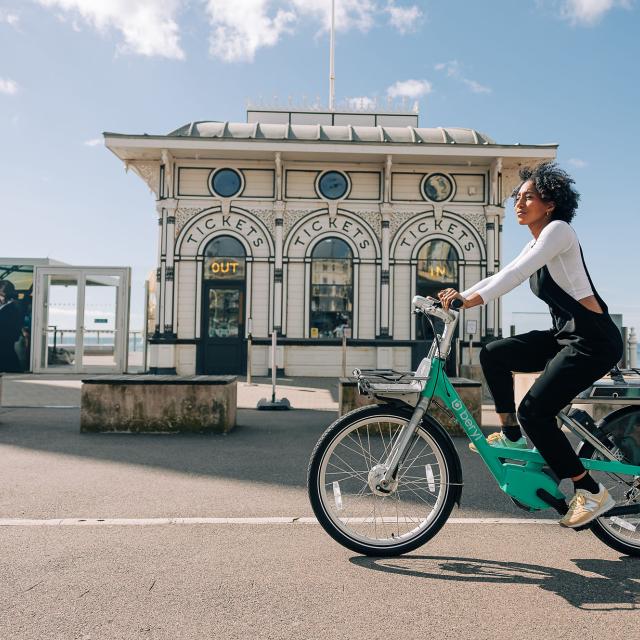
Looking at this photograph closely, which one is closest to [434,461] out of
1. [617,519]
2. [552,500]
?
[552,500]

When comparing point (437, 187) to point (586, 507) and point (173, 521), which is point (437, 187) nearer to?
point (173, 521)

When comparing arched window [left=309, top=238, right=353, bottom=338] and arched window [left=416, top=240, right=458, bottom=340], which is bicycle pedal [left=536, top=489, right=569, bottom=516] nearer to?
arched window [left=309, top=238, right=353, bottom=338]

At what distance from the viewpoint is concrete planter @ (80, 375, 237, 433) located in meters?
7.35

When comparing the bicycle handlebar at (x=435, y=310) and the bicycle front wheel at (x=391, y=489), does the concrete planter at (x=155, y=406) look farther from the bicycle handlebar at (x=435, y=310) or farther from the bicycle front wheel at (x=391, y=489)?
the bicycle handlebar at (x=435, y=310)

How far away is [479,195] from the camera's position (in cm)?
1747

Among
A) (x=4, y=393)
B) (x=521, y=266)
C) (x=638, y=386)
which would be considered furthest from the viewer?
(x=4, y=393)

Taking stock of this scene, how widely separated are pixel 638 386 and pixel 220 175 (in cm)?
1528

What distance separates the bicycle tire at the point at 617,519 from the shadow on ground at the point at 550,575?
79mm

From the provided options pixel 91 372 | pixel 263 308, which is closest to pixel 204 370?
pixel 263 308

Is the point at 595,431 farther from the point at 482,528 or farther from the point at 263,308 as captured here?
the point at 263,308

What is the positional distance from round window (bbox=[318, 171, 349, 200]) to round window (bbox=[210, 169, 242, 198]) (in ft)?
7.44

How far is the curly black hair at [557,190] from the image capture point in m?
3.24

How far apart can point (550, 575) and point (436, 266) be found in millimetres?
14805

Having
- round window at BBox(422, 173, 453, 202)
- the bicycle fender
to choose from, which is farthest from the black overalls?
round window at BBox(422, 173, 453, 202)
